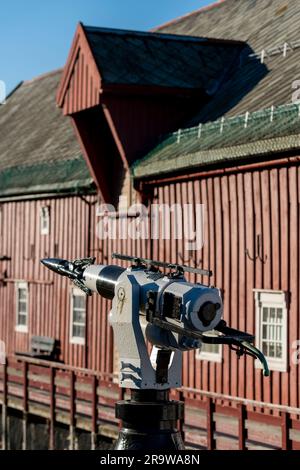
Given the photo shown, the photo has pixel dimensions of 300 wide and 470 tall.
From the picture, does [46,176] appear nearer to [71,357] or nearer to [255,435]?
[71,357]

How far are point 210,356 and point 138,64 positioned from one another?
7.13 meters

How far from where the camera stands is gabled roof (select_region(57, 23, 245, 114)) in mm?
23672

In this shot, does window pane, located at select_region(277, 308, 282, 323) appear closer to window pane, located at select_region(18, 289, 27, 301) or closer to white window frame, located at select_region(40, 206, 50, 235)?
white window frame, located at select_region(40, 206, 50, 235)

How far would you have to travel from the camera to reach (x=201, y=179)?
20688 millimetres

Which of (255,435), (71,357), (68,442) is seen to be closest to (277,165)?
(255,435)

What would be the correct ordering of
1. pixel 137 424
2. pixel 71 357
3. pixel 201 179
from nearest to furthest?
pixel 137 424 → pixel 201 179 → pixel 71 357

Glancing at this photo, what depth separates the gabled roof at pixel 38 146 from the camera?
91.0 ft

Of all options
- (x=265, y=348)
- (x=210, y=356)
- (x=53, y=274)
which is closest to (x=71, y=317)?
(x=53, y=274)

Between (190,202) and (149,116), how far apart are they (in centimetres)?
365

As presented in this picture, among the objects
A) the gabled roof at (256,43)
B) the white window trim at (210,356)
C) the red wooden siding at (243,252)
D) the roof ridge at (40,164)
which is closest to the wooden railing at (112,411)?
the red wooden siding at (243,252)

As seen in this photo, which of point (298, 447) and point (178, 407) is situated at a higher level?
point (178, 407)

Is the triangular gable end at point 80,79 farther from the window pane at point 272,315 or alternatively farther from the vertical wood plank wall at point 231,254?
the window pane at point 272,315

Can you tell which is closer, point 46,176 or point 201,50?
point 201,50

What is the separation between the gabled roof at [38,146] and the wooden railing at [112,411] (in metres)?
4.62
